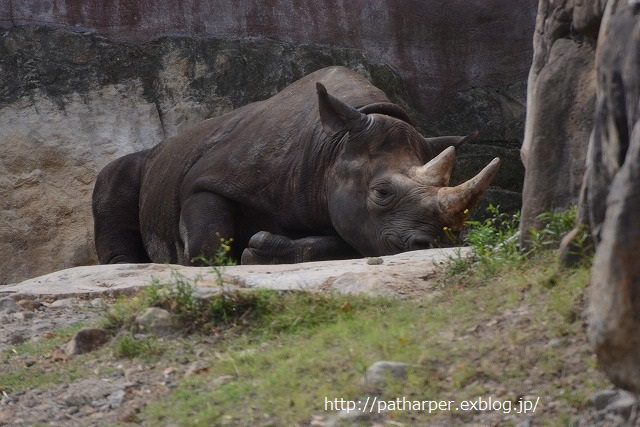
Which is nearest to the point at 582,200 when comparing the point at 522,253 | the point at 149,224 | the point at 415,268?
the point at 522,253

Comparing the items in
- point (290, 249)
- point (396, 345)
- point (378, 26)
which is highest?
point (378, 26)

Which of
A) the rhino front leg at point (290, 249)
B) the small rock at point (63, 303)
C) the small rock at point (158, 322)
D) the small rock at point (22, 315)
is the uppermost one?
the small rock at point (158, 322)

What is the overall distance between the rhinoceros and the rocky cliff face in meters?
0.62

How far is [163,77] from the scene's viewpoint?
12.7 m

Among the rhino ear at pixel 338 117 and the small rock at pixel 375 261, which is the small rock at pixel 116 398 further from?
the rhino ear at pixel 338 117

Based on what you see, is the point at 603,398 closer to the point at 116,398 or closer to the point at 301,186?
the point at 116,398

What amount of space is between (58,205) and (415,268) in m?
6.87

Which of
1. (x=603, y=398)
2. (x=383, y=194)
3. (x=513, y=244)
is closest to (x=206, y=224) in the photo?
(x=383, y=194)

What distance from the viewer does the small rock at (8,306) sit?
22.6 feet

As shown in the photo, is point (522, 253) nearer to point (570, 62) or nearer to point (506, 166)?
point (570, 62)

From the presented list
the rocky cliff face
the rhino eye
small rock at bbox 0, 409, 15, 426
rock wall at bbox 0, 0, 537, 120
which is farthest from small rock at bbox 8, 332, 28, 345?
rock wall at bbox 0, 0, 537, 120

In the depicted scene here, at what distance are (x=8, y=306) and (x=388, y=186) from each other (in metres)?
3.70

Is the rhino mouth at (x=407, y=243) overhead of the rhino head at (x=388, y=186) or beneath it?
beneath

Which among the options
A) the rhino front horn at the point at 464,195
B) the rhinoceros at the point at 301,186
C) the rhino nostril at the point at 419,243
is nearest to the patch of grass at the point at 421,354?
the rhino front horn at the point at 464,195
